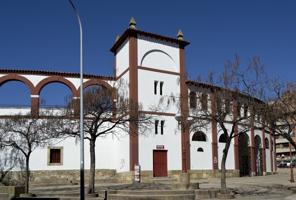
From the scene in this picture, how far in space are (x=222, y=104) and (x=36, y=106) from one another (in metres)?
17.7

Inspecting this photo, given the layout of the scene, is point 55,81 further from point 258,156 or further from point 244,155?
point 258,156

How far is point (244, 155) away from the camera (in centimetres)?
4625

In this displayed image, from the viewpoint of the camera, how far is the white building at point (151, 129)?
115 ft

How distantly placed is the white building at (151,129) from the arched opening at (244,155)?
6.17 metres

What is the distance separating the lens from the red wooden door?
1405 inches

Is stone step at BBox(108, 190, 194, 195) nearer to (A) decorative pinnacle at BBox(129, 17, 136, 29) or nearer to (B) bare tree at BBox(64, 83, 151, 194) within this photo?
(B) bare tree at BBox(64, 83, 151, 194)

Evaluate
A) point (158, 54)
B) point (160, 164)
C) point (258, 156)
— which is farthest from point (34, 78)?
point (258, 156)

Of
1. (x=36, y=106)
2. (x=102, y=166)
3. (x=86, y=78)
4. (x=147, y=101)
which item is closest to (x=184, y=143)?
(x=147, y=101)

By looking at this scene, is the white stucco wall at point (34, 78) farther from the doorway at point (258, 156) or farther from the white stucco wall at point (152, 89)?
the doorway at point (258, 156)

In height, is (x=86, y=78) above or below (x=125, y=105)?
above

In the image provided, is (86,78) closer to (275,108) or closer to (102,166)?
(102,166)

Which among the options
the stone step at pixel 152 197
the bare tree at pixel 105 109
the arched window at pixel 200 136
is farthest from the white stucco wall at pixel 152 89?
the stone step at pixel 152 197

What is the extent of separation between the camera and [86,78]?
37.5 meters

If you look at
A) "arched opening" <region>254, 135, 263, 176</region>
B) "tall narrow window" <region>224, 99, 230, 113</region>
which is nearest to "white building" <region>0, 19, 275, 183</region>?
"arched opening" <region>254, 135, 263, 176</region>
